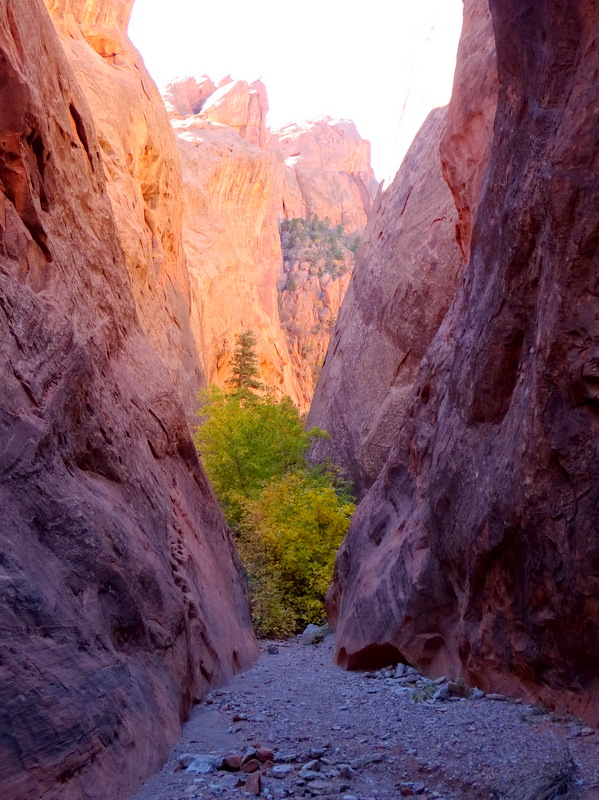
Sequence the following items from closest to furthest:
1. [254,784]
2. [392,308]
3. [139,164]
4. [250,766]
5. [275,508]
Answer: [254,784], [250,766], [275,508], [392,308], [139,164]

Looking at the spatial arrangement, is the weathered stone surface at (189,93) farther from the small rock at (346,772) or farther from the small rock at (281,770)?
the small rock at (346,772)

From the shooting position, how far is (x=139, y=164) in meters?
25.1

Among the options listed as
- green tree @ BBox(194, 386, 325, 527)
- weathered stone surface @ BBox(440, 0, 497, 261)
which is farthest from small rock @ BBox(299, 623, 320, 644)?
weathered stone surface @ BBox(440, 0, 497, 261)

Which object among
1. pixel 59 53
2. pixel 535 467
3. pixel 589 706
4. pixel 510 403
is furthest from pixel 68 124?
pixel 589 706

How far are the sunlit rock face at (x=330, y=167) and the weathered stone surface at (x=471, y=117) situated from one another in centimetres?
6450

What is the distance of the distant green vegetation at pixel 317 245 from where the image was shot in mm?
65875

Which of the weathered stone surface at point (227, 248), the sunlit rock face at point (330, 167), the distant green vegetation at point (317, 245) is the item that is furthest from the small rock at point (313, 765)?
the sunlit rock face at point (330, 167)

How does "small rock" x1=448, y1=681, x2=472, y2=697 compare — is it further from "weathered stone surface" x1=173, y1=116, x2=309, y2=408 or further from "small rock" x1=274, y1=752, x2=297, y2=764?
"weathered stone surface" x1=173, y1=116, x2=309, y2=408

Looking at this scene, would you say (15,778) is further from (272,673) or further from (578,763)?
(272,673)

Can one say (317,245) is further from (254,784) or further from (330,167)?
(254,784)

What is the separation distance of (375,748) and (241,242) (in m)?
40.4

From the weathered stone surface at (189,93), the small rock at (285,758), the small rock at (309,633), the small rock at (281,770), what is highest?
the weathered stone surface at (189,93)

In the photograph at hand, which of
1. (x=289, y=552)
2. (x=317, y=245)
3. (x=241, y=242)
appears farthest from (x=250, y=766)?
(x=317, y=245)

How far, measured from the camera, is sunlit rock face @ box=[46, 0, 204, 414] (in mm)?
20938
